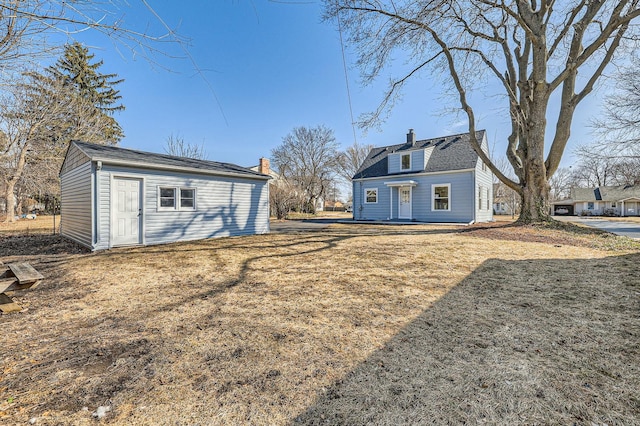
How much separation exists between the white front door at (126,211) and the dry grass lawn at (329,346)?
123 inches

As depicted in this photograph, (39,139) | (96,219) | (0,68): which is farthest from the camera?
(39,139)

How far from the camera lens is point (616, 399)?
1.73 m

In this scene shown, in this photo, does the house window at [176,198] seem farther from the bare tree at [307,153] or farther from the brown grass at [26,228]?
the bare tree at [307,153]

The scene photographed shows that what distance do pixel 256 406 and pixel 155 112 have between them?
12756 millimetres

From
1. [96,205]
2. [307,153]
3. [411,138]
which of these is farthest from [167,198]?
[307,153]

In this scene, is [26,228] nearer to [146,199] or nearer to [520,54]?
[146,199]

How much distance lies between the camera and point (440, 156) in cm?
1684

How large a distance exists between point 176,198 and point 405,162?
13.7 metres

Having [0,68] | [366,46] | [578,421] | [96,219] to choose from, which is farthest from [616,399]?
[366,46]

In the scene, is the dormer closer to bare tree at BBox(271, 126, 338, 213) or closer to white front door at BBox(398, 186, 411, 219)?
white front door at BBox(398, 186, 411, 219)

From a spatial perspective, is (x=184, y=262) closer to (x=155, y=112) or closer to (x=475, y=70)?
(x=155, y=112)

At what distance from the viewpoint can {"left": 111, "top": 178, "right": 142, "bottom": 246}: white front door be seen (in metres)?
7.85

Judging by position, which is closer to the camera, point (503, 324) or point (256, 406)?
point (256, 406)

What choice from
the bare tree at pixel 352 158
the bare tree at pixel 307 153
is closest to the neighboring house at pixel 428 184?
the bare tree at pixel 307 153
